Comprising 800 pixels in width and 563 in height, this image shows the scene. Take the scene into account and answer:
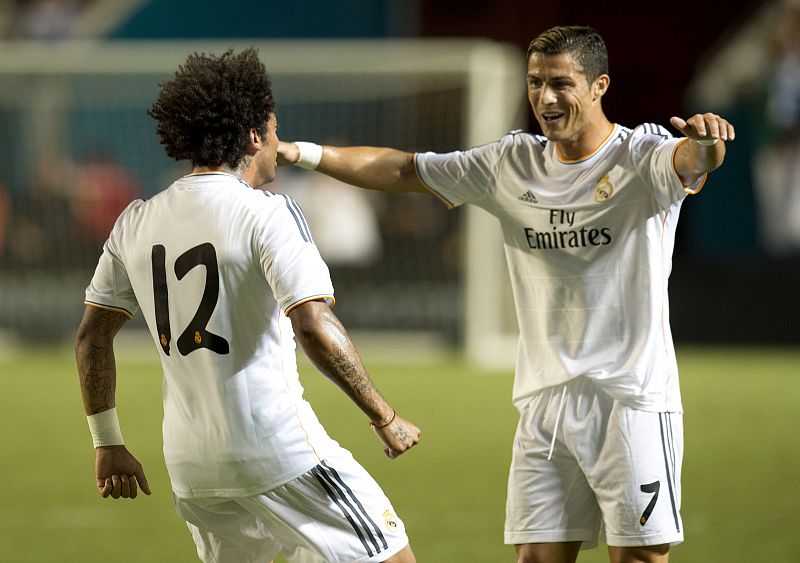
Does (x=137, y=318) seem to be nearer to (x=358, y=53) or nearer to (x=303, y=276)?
(x=358, y=53)

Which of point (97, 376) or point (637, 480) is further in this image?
point (637, 480)

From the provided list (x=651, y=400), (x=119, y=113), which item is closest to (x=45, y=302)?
(x=119, y=113)

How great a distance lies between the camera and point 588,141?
15.8 feet

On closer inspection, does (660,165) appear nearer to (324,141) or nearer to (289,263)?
(289,263)

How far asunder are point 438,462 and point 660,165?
5.20 m

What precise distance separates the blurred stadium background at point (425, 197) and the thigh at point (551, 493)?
8.06 meters

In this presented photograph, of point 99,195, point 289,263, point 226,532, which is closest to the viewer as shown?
Answer: point 289,263

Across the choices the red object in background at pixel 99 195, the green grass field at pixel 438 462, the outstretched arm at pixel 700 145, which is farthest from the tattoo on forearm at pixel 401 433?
the red object in background at pixel 99 195

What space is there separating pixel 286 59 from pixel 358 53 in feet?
2.92

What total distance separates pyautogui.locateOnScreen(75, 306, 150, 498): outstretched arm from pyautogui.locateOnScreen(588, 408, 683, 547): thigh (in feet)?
5.17

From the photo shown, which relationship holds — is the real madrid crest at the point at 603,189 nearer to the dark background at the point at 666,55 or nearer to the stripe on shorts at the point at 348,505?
the stripe on shorts at the point at 348,505

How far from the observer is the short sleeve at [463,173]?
5074 mm

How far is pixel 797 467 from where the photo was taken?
29.6 feet

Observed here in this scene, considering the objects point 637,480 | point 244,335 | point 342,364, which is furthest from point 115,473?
point 637,480
